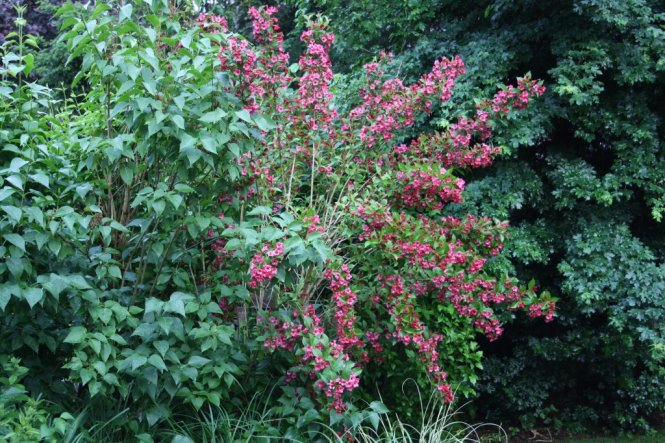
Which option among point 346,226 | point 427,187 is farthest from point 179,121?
point 427,187

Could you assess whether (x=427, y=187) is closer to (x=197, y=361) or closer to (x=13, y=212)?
(x=197, y=361)

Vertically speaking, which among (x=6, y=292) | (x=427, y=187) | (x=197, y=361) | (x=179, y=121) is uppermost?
(x=179, y=121)

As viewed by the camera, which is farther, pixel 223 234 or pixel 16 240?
pixel 223 234

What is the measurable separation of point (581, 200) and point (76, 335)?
326 centimetres

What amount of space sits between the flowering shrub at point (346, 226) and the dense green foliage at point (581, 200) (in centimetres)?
68

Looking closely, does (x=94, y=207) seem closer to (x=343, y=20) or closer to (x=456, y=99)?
Answer: (x=456, y=99)

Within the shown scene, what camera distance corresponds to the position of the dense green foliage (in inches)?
Answer: 161

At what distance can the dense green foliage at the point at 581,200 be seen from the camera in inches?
161

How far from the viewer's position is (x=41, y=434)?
248 centimetres

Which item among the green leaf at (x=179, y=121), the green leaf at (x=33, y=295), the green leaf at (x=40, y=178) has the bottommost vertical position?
the green leaf at (x=33, y=295)

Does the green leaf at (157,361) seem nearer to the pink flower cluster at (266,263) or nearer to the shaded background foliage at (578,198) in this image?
the pink flower cluster at (266,263)

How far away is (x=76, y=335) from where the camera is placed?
2.67 metres

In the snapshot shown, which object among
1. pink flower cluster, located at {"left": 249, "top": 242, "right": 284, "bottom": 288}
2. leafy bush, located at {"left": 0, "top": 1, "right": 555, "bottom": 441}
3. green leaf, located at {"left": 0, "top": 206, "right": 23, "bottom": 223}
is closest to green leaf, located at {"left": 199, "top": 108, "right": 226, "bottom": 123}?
leafy bush, located at {"left": 0, "top": 1, "right": 555, "bottom": 441}

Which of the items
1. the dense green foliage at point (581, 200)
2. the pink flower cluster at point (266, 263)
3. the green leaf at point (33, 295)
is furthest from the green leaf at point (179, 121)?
the dense green foliage at point (581, 200)
